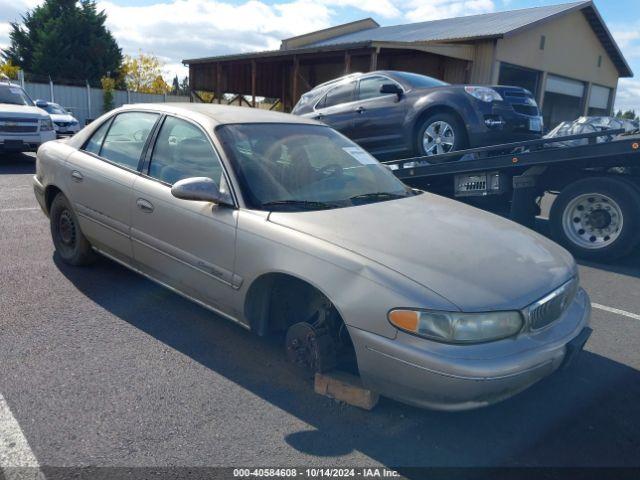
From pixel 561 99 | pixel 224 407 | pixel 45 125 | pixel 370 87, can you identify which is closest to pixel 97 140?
pixel 224 407

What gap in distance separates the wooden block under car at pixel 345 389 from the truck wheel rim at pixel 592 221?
414 cm

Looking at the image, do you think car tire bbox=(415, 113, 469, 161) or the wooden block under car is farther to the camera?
car tire bbox=(415, 113, 469, 161)

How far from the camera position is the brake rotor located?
2977 mm

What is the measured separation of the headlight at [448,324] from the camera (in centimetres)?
253

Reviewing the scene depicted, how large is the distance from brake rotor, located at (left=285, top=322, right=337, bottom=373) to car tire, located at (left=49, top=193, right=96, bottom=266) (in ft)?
8.18

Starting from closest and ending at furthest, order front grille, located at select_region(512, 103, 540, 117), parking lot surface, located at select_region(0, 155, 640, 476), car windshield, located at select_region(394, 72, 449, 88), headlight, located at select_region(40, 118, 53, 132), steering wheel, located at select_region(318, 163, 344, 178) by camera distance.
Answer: parking lot surface, located at select_region(0, 155, 640, 476) < steering wheel, located at select_region(318, 163, 344, 178) < front grille, located at select_region(512, 103, 540, 117) < car windshield, located at select_region(394, 72, 449, 88) < headlight, located at select_region(40, 118, 53, 132)

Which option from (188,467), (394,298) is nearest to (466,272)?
(394,298)

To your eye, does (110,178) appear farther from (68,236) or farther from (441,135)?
(441,135)

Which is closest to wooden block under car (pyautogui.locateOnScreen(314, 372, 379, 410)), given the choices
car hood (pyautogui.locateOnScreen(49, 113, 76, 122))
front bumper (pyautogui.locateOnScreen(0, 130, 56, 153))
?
front bumper (pyautogui.locateOnScreen(0, 130, 56, 153))

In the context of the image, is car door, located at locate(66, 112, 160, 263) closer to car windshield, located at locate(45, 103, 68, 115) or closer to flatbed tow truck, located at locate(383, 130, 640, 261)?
flatbed tow truck, located at locate(383, 130, 640, 261)

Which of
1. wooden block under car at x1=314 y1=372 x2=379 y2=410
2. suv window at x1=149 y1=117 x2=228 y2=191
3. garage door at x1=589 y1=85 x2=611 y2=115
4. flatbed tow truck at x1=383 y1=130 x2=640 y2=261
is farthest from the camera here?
garage door at x1=589 y1=85 x2=611 y2=115

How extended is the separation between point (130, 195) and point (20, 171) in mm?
8745

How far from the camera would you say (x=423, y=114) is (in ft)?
24.4

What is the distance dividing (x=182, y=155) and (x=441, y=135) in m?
4.42
